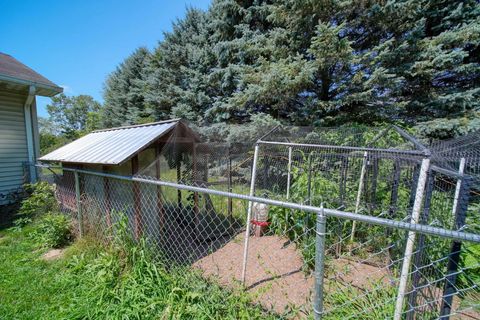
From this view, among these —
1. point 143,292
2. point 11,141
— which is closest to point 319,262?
point 143,292

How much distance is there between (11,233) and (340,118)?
7.97 m

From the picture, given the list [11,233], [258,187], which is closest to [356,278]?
[258,187]

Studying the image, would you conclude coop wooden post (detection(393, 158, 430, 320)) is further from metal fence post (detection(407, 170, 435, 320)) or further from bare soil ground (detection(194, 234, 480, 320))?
bare soil ground (detection(194, 234, 480, 320))

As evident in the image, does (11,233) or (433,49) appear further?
(433,49)

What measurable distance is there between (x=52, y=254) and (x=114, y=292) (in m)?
1.89

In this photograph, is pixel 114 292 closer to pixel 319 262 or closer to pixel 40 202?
pixel 319 262

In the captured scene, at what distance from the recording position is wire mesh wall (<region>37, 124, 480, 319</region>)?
67.5 inches

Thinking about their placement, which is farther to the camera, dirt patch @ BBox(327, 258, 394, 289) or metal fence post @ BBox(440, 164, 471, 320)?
dirt patch @ BBox(327, 258, 394, 289)

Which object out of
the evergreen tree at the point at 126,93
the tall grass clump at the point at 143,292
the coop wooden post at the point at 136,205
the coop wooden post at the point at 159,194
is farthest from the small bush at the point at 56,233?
the evergreen tree at the point at 126,93

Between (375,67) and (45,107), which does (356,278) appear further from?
(45,107)

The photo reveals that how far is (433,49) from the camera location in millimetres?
5656

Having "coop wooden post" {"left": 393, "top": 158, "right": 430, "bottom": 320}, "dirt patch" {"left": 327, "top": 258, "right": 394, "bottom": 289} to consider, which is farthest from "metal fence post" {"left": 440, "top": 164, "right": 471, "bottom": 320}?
"dirt patch" {"left": 327, "top": 258, "right": 394, "bottom": 289}

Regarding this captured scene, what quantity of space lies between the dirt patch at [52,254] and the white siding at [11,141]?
4.04m

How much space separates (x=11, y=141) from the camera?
5746 millimetres
